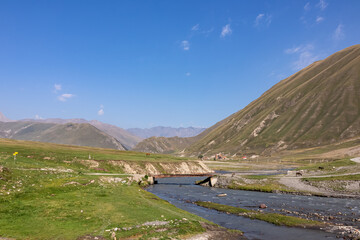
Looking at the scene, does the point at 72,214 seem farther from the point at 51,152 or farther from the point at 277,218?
the point at 51,152

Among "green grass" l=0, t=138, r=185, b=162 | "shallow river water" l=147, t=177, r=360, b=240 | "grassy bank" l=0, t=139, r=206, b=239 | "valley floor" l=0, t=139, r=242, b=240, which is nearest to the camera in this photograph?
"valley floor" l=0, t=139, r=242, b=240

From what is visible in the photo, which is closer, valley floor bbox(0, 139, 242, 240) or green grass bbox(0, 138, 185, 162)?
valley floor bbox(0, 139, 242, 240)

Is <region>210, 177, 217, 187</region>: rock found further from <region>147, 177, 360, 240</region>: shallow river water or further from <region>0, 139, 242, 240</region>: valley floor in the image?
<region>0, 139, 242, 240</region>: valley floor

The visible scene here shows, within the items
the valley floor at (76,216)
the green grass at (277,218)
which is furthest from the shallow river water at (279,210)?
the valley floor at (76,216)

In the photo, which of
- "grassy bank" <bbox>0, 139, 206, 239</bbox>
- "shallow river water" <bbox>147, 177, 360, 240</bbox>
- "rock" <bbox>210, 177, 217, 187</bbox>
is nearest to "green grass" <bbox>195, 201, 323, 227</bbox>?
"shallow river water" <bbox>147, 177, 360, 240</bbox>

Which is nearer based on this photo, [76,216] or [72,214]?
[76,216]

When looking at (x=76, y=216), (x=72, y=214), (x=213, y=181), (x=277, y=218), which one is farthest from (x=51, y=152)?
(x=277, y=218)

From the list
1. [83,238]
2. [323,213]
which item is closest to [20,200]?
[83,238]

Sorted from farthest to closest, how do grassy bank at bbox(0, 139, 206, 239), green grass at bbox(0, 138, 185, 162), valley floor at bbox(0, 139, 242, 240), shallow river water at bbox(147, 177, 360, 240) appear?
green grass at bbox(0, 138, 185, 162) < shallow river water at bbox(147, 177, 360, 240) < grassy bank at bbox(0, 139, 206, 239) < valley floor at bbox(0, 139, 242, 240)

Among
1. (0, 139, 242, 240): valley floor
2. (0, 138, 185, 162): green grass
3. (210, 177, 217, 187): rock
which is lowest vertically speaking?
(210, 177, 217, 187): rock

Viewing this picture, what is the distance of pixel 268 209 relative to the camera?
49.8 metres

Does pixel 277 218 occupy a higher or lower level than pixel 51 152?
lower

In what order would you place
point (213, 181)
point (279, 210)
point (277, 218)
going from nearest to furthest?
point (277, 218) < point (279, 210) < point (213, 181)

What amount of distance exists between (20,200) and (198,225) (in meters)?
26.5
